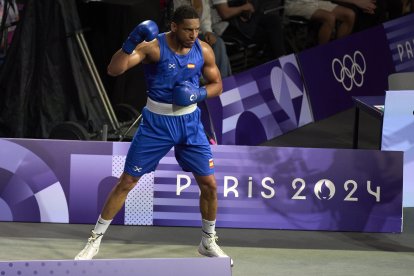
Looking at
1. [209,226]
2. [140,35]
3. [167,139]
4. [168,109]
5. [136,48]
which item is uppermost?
[140,35]

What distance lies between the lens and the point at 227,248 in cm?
807

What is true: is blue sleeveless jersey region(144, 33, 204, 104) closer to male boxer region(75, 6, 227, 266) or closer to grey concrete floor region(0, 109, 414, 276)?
male boxer region(75, 6, 227, 266)

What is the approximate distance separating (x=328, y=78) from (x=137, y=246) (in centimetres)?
475

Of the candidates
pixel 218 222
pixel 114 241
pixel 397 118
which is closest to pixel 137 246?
pixel 114 241

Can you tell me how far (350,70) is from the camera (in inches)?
495

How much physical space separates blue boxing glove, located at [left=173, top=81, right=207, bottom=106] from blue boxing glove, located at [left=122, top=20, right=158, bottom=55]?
0.39 meters

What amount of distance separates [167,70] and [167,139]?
45 cm

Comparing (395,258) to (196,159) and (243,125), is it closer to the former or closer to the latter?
(196,159)

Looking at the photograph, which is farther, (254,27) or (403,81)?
(254,27)

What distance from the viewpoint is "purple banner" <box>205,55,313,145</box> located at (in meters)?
10.8

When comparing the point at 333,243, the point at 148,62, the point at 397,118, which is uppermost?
the point at 148,62

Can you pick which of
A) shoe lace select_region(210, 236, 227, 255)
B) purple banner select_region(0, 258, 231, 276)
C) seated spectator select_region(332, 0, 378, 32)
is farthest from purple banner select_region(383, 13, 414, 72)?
purple banner select_region(0, 258, 231, 276)

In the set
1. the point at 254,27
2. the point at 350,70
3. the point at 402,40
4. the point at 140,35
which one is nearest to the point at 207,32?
the point at 254,27

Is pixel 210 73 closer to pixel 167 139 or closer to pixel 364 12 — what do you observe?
pixel 167 139
